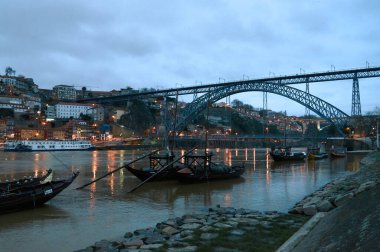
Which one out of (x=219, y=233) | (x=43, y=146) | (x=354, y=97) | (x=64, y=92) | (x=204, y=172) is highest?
(x=64, y=92)

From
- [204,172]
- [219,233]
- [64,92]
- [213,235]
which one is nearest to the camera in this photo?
[213,235]

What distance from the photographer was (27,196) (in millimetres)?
16094

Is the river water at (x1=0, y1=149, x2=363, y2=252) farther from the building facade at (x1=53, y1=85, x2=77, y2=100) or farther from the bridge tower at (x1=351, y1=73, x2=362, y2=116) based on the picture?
the building facade at (x1=53, y1=85, x2=77, y2=100)

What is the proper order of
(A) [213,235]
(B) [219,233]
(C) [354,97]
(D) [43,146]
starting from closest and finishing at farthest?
(A) [213,235], (B) [219,233], (C) [354,97], (D) [43,146]

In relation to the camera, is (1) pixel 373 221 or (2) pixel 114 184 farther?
(2) pixel 114 184

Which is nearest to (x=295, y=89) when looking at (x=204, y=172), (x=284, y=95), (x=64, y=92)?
(x=284, y=95)

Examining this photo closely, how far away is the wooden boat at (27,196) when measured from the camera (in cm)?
1542

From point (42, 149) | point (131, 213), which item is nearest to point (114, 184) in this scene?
point (131, 213)

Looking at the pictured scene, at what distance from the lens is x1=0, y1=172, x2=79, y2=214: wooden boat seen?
15422 millimetres


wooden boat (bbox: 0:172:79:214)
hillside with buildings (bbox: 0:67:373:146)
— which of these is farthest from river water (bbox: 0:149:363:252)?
hillside with buildings (bbox: 0:67:373:146)

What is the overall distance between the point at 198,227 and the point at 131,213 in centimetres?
532

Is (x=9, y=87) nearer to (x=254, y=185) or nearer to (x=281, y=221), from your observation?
(x=254, y=185)

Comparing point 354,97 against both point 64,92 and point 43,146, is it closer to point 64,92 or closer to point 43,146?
point 43,146

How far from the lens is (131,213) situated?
15734mm
